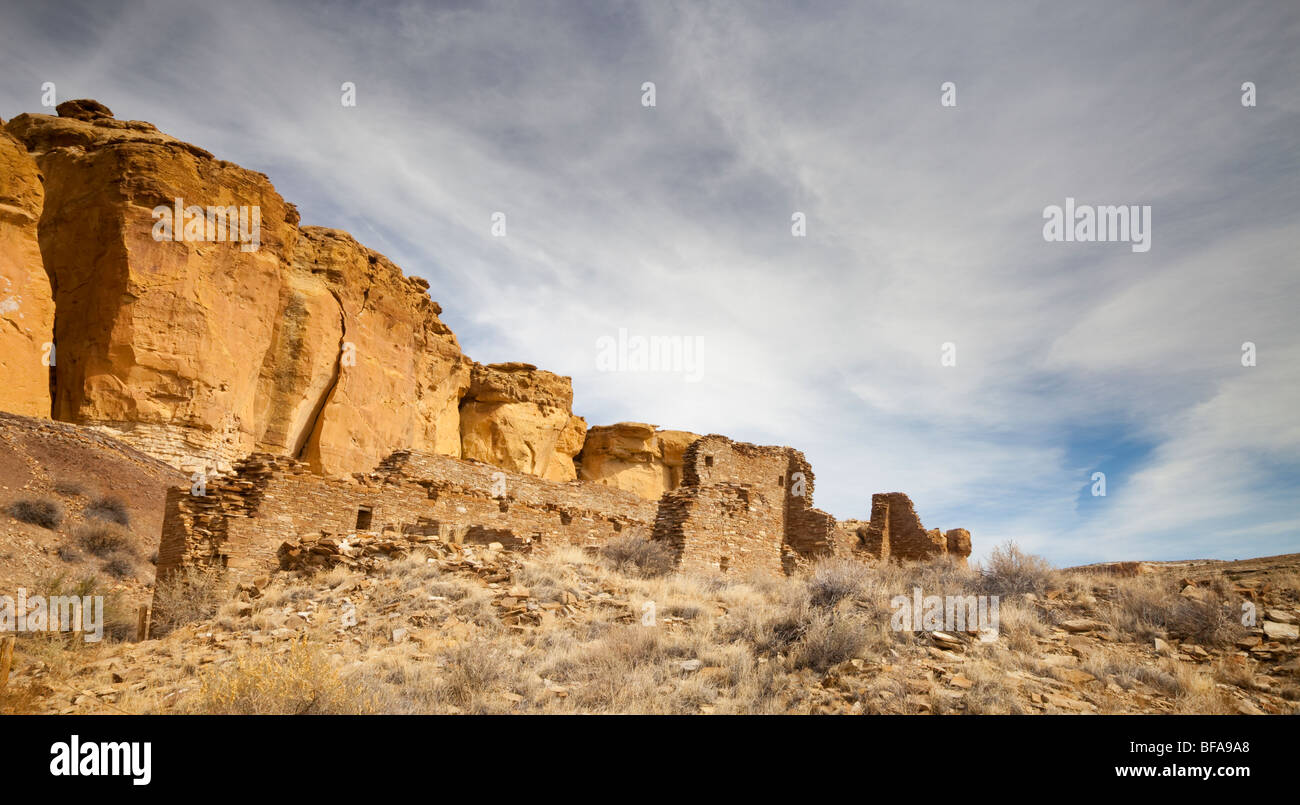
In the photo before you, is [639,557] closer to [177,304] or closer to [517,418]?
[177,304]

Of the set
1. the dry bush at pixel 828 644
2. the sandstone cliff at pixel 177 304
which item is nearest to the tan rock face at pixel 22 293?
the sandstone cliff at pixel 177 304

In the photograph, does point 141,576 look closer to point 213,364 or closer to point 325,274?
point 213,364

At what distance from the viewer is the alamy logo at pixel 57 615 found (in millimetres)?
11492

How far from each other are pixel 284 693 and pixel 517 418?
35.0 m

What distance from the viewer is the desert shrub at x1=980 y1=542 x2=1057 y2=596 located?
407 inches

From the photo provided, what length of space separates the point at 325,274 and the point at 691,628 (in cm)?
2598

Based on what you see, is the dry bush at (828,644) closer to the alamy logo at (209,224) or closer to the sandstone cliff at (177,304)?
the sandstone cliff at (177,304)

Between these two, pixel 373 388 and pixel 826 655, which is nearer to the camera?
pixel 826 655

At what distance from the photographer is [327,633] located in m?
9.67

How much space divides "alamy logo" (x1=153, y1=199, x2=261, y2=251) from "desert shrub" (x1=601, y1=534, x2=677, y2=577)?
20.5 m

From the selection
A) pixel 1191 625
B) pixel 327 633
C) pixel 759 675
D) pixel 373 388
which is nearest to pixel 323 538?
pixel 327 633

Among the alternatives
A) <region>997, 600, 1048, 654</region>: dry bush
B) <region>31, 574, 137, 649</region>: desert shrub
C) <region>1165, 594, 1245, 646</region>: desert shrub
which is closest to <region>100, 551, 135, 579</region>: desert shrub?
<region>31, 574, 137, 649</region>: desert shrub

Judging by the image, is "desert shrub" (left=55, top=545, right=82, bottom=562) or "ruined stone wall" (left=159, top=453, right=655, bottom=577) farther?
"desert shrub" (left=55, top=545, right=82, bottom=562)
